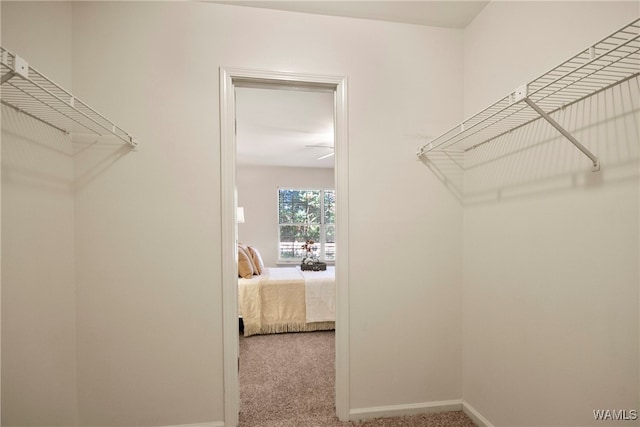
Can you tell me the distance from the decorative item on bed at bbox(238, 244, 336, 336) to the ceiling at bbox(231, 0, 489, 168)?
1.75 metres

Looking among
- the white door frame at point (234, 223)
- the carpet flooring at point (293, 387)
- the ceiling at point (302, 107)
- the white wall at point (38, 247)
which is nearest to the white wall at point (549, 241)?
the ceiling at point (302, 107)

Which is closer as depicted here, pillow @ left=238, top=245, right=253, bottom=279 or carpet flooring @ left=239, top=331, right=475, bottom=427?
carpet flooring @ left=239, top=331, right=475, bottom=427

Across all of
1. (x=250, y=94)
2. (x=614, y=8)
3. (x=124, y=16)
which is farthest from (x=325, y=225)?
(x=614, y=8)

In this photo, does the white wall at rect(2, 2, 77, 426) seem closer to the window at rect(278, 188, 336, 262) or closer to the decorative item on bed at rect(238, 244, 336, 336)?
the decorative item on bed at rect(238, 244, 336, 336)

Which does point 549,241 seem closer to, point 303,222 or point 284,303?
point 284,303

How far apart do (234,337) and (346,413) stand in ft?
2.71

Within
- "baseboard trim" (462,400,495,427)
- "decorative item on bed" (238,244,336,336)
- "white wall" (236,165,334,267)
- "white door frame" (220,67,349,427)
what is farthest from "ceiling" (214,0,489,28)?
"white wall" (236,165,334,267)

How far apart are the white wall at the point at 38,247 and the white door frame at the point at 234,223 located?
0.79 metres

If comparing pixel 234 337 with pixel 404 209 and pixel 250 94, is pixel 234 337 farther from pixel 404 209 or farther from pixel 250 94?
pixel 250 94

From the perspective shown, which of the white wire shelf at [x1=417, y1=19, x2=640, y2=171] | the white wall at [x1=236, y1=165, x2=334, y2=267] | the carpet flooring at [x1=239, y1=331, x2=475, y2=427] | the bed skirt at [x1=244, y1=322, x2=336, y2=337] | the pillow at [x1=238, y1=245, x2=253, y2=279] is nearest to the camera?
the white wire shelf at [x1=417, y1=19, x2=640, y2=171]

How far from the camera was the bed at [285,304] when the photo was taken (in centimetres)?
346

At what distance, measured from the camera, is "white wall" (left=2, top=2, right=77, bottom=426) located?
124 cm

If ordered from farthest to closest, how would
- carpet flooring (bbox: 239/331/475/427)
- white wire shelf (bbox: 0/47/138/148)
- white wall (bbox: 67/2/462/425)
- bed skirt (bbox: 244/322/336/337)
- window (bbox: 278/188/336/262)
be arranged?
window (bbox: 278/188/336/262), bed skirt (bbox: 244/322/336/337), carpet flooring (bbox: 239/331/475/427), white wall (bbox: 67/2/462/425), white wire shelf (bbox: 0/47/138/148)

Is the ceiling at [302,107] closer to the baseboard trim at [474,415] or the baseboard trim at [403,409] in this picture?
the baseboard trim at [403,409]
